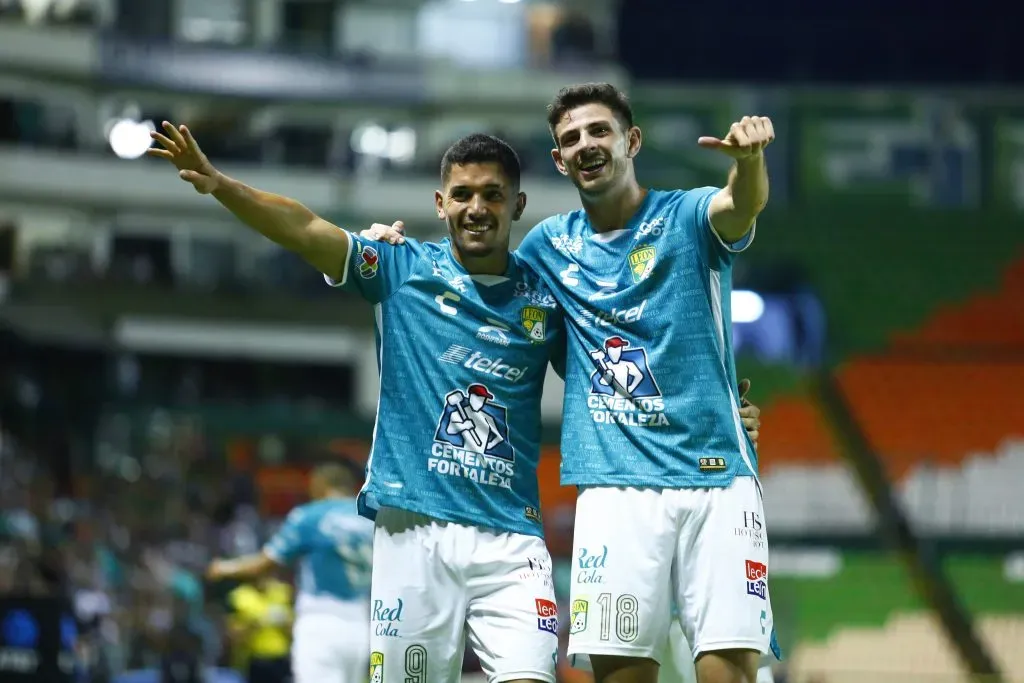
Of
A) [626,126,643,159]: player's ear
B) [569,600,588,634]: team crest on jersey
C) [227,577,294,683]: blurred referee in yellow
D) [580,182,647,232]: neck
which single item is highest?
[626,126,643,159]: player's ear

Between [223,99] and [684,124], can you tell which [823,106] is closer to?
[684,124]

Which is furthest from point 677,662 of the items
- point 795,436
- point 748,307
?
point 748,307

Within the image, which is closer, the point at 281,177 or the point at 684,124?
the point at 684,124

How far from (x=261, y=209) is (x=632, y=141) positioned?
1.26m

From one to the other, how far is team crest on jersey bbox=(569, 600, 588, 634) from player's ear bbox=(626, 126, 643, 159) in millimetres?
1483

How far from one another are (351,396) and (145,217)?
19.0 feet

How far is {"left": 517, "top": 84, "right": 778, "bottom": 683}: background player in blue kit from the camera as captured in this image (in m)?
4.54

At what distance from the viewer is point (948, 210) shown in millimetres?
25344

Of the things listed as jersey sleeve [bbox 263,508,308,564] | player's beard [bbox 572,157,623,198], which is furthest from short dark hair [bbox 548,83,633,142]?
jersey sleeve [bbox 263,508,308,564]

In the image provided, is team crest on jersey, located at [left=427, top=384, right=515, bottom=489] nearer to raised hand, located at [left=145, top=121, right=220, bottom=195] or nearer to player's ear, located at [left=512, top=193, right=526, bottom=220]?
player's ear, located at [left=512, top=193, right=526, bottom=220]

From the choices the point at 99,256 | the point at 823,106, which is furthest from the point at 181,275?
the point at 823,106

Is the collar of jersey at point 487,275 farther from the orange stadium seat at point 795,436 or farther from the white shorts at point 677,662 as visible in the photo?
the orange stadium seat at point 795,436

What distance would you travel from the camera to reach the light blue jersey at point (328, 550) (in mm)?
8367

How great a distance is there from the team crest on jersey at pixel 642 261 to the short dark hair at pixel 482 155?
0.47 meters
